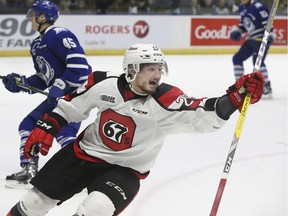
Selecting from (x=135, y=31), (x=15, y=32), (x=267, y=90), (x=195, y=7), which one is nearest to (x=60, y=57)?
(x=267, y=90)

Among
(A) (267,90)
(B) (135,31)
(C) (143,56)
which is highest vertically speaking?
(C) (143,56)

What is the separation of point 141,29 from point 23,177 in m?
7.14

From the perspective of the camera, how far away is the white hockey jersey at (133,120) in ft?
8.82

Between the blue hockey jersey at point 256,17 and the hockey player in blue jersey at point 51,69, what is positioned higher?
the hockey player in blue jersey at point 51,69

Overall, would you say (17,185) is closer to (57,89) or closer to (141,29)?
(57,89)

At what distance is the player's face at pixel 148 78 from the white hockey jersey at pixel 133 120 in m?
0.05

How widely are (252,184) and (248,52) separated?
146 inches

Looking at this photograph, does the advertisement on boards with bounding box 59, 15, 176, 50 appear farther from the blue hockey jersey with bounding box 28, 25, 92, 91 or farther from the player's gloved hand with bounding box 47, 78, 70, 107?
the player's gloved hand with bounding box 47, 78, 70, 107

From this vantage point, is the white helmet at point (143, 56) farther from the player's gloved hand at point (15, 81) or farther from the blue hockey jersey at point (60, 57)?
the player's gloved hand at point (15, 81)

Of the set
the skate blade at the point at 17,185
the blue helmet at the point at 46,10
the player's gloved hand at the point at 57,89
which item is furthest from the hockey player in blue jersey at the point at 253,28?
the skate blade at the point at 17,185

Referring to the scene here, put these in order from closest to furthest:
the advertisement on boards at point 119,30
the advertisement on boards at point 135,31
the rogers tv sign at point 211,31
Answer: the advertisement on boards at point 135,31, the advertisement on boards at point 119,30, the rogers tv sign at point 211,31

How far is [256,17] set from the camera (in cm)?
759

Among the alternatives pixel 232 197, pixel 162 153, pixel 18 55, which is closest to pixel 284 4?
pixel 18 55

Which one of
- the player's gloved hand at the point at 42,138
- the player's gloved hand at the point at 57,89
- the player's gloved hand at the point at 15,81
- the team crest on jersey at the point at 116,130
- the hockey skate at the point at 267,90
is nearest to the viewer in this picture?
the team crest on jersey at the point at 116,130
